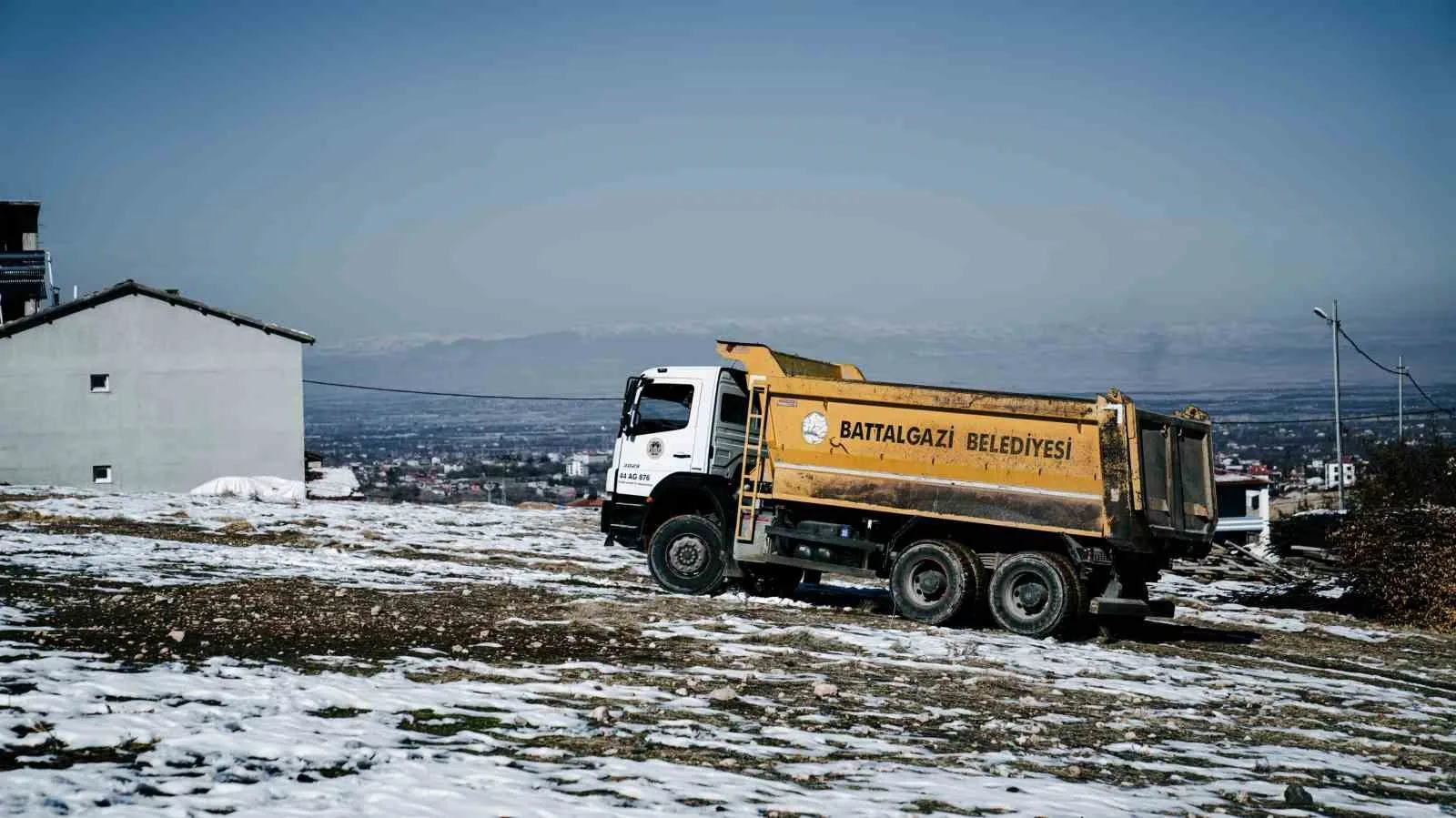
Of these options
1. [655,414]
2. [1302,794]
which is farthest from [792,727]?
[655,414]

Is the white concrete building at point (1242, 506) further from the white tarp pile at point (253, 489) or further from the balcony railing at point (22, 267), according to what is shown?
the balcony railing at point (22, 267)

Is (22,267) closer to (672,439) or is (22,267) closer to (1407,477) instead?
(672,439)

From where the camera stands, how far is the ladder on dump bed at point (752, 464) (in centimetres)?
1648

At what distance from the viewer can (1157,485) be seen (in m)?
15.1

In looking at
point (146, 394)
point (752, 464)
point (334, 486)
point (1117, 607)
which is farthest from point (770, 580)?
point (334, 486)

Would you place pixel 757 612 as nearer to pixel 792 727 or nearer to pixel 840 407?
pixel 840 407

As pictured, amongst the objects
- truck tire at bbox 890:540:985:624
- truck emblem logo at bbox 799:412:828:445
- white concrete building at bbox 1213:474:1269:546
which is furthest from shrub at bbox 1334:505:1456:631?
white concrete building at bbox 1213:474:1269:546

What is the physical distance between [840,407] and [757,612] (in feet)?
8.99

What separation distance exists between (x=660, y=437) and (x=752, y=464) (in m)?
1.52

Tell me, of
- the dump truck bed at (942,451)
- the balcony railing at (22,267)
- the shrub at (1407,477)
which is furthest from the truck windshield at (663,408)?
the balcony railing at (22,267)

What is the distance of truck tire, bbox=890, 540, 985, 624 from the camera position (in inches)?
597

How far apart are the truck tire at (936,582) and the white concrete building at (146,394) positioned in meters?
30.9

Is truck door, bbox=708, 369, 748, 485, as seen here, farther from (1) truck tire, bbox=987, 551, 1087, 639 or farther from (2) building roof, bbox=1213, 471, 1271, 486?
(2) building roof, bbox=1213, 471, 1271, 486

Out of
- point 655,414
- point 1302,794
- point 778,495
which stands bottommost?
point 1302,794
